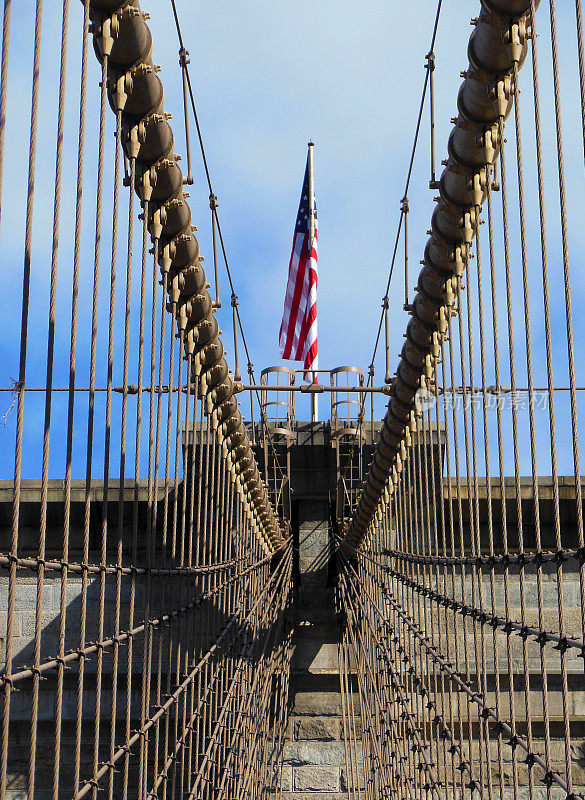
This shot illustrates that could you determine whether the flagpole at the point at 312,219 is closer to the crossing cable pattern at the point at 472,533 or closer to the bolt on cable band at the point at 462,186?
the crossing cable pattern at the point at 472,533

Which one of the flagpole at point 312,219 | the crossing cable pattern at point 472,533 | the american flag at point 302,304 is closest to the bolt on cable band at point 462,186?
the crossing cable pattern at point 472,533

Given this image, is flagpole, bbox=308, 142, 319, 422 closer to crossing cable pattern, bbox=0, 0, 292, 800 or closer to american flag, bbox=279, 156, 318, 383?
american flag, bbox=279, 156, 318, 383

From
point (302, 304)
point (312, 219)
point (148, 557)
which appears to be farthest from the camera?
point (312, 219)

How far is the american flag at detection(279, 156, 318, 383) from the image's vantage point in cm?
1129

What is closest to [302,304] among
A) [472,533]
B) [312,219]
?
[312,219]

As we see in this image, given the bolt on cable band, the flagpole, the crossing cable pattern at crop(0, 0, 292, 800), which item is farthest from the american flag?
the bolt on cable band

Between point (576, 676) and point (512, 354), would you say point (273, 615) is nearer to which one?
point (576, 676)

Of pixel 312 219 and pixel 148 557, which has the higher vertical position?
pixel 312 219

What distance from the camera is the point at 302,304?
37.9ft

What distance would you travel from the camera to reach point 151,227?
3.50 metres

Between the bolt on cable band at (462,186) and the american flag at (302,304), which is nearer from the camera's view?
the bolt on cable band at (462,186)

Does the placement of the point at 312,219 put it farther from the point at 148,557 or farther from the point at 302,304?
the point at 148,557

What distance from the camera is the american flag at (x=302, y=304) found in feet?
37.0

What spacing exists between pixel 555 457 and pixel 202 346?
7.27 ft
